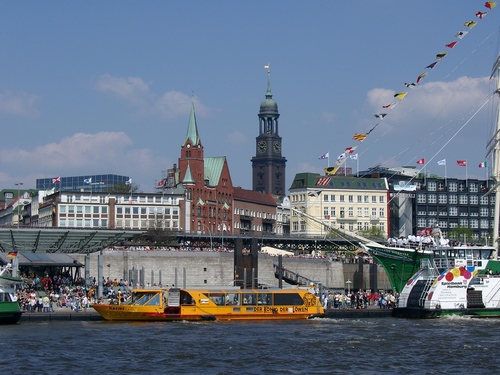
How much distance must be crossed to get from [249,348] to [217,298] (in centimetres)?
1959

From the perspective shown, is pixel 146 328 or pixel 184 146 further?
pixel 184 146

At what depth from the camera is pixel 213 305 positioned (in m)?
79.0

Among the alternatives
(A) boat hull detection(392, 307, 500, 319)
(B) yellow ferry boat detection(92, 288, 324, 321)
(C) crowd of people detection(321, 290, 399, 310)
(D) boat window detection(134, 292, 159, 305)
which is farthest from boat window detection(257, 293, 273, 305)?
(C) crowd of people detection(321, 290, 399, 310)

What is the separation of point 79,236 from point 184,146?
88020mm

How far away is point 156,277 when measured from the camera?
12550 cm

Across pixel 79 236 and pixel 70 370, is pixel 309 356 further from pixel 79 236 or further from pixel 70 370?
pixel 79 236

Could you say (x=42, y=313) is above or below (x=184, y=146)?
below

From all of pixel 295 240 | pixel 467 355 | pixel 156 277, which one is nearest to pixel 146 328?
pixel 467 355

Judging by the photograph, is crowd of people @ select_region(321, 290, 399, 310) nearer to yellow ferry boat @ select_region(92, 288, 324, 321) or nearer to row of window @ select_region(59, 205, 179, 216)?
yellow ferry boat @ select_region(92, 288, 324, 321)

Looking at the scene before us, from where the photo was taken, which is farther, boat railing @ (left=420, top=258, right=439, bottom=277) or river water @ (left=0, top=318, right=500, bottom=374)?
boat railing @ (left=420, top=258, right=439, bottom=277)

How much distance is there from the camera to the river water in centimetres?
5262

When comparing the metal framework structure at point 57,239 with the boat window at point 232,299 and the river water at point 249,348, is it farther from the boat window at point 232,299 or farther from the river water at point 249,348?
the river water at point 249,348

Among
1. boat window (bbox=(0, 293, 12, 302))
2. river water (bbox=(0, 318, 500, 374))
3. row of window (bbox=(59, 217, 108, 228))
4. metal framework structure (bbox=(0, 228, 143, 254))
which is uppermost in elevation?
row of window (bbox=(59, 217, 108, 228))

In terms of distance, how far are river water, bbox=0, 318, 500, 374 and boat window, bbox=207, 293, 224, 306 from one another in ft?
9.74
